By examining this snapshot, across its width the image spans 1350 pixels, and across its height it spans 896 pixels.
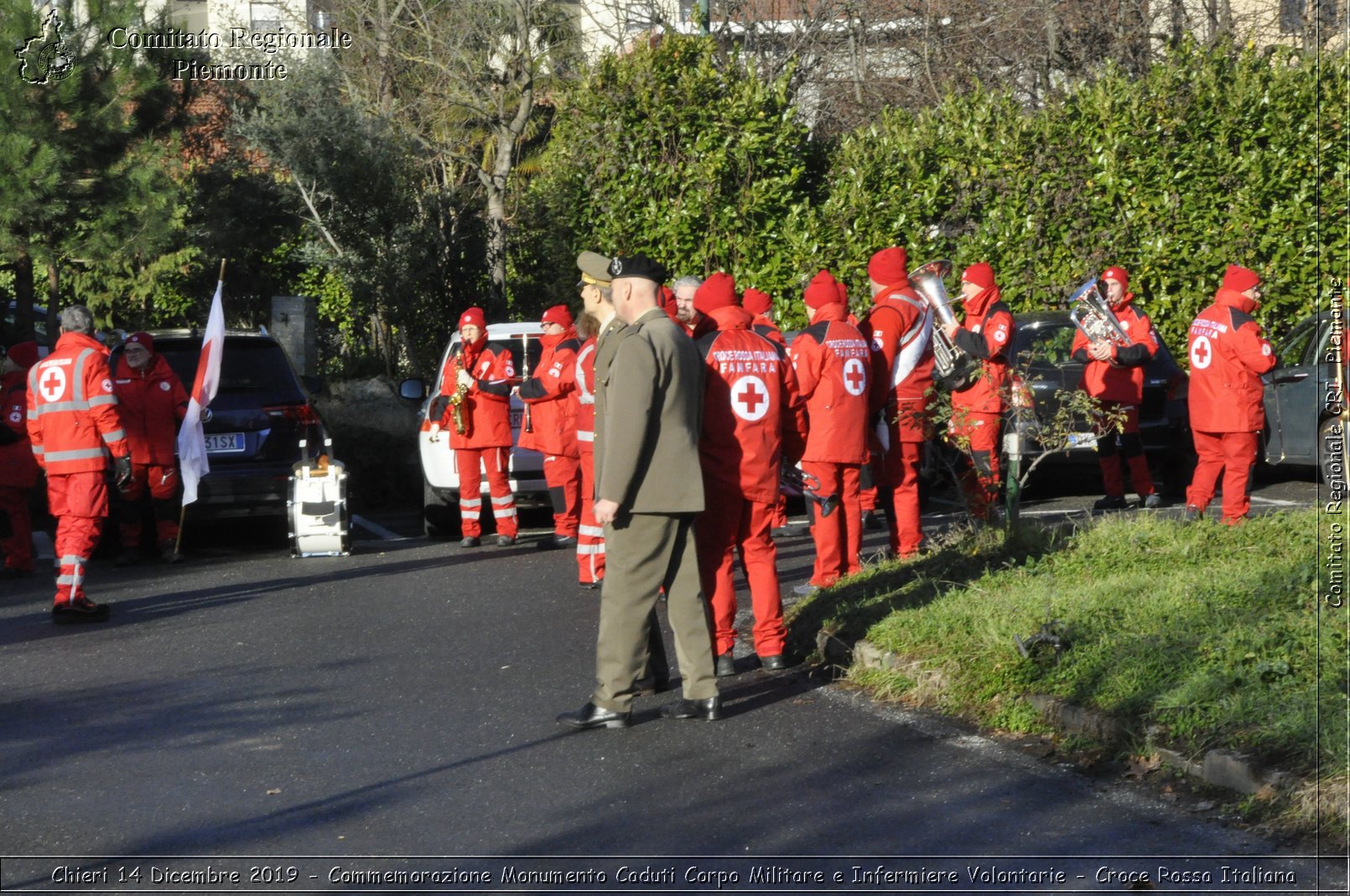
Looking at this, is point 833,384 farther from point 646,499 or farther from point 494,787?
point 494,787

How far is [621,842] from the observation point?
526 centimetres

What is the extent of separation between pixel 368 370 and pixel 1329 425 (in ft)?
38.9

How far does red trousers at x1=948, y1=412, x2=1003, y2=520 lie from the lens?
31.9 ft

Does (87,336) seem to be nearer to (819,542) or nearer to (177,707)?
(177,707)

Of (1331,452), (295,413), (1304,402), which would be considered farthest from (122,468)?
(1304,402)

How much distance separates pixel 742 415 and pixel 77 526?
468cm

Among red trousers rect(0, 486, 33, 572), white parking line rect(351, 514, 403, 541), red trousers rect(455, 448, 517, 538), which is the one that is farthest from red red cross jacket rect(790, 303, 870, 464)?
red trousers rect(0, 486, 33, 572)

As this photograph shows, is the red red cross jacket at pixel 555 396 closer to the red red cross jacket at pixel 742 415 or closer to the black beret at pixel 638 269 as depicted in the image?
the red red cross jacket at pixel 742 415

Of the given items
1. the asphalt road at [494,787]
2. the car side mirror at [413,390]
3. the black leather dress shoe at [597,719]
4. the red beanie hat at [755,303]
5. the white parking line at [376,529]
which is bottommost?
the asphalt road at [494,787]

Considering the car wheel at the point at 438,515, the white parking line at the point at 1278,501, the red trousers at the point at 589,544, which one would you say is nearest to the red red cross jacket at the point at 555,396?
the red trousers at the point at 589,544

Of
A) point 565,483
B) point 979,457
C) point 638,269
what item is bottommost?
point 565,483

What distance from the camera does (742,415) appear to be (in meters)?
7.30

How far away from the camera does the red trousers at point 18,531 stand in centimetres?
1151

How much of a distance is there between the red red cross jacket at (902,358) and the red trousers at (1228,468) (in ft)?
Result: 7.09
